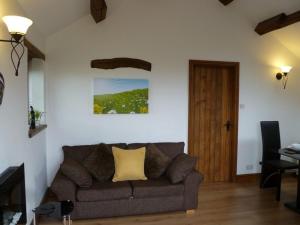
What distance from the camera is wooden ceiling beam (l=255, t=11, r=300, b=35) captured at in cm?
386

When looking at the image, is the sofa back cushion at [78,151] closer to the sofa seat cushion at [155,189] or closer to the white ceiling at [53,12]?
the sofa seat cushion at [155,189]

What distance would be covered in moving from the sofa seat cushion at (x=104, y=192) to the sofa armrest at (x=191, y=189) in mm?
725

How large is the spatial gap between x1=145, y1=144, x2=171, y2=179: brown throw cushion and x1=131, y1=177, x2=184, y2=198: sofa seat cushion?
0.16 metres

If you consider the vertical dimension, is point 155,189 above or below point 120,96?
below

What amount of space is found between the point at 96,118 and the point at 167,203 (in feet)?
5.32

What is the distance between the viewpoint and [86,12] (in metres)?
3.71

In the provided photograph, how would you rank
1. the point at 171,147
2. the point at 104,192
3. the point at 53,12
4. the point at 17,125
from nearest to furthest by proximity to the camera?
the point at 17,125 → the point at 53,12 → the point at 104,192 → the point at 171,147

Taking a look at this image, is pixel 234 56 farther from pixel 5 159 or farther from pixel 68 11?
pixel 5 159

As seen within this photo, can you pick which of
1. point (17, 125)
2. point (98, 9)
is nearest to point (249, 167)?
point (98, 9)

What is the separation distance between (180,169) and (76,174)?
128 cm

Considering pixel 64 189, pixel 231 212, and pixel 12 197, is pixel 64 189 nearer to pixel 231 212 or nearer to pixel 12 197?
pixel 12 197

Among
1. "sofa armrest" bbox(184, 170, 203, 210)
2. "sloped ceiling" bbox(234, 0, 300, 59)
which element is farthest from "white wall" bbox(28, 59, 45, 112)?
"sloped ceiling" bbox(234, 0, 300, 59)

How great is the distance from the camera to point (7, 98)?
213 centimetres

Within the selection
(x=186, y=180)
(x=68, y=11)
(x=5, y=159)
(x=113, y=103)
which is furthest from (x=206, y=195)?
(x=68, y=11)
